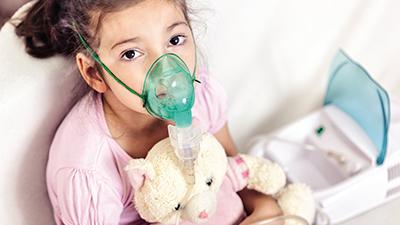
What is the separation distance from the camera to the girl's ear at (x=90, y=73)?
67 centimetres

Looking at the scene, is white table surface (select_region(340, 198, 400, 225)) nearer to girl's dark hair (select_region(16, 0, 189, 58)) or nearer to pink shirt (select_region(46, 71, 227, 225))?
pink shirt (select_region(46, 71, 227, 225))

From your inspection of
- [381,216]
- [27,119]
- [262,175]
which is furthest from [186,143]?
[381,216]

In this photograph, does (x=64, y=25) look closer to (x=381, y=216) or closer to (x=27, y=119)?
(x=27, y=119)

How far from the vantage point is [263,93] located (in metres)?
1.40

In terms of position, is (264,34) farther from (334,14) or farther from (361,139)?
(361,139)

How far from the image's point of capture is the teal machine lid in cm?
108

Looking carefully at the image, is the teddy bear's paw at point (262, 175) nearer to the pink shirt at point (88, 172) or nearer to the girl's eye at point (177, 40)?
the pink shirt at point (88, 172)

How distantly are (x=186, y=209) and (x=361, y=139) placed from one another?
77cm

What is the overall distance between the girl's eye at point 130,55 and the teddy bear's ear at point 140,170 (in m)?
0.18

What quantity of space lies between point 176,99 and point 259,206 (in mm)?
440

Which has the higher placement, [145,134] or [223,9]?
[223,9]

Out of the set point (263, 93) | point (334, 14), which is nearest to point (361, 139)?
point (263, 93)

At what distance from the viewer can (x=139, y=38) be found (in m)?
0.58

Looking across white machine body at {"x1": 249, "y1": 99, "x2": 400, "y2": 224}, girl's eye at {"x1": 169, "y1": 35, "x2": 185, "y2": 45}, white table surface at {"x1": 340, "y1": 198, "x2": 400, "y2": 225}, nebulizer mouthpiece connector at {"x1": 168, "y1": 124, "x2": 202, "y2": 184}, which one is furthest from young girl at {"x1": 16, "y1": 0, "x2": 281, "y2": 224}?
white table surface at {"x1": 340, "y1": 198, "x2": 400, "y2": 225}
